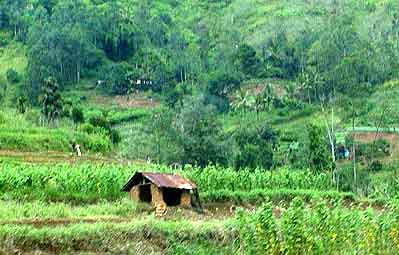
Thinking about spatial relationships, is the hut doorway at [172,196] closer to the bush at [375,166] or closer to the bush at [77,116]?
the bush at [77,116]

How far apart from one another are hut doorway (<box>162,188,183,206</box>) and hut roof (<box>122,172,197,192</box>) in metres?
0.41

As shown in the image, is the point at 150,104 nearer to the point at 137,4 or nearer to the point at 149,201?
the point at 137,4

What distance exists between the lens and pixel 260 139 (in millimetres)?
54094

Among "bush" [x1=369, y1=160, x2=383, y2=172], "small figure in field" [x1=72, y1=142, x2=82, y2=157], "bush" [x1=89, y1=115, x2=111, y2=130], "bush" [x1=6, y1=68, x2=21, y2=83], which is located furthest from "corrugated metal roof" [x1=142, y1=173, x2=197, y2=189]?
"bush" [x1=6, y1=68, x2=21, y2=83]

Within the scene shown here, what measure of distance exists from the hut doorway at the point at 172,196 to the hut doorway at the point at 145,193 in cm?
55

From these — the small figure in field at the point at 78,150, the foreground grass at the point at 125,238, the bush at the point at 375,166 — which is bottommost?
the bush at the point at 375,166

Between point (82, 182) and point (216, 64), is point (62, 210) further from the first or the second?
point (216, 64)

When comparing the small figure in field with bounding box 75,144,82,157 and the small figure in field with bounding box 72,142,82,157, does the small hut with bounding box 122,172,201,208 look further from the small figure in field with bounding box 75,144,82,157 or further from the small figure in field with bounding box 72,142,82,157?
the small figure in field with bounding box 72,142,82,157

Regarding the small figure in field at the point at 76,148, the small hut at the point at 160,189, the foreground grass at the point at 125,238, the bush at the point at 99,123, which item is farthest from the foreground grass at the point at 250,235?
the bush at the point at 99,123

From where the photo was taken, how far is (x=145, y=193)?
28312 millimetres

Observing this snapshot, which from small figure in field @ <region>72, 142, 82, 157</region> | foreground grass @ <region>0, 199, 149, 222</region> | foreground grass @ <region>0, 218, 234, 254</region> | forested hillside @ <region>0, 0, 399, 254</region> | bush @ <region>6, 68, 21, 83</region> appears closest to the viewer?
foreground grass @ <region>0, 218, 234, 254</region>

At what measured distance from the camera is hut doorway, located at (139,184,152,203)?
28.1m

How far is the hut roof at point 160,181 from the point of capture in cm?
2757

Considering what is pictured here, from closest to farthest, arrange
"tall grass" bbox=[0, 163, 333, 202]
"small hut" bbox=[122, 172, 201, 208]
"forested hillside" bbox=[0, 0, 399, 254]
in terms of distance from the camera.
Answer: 1. "forested hillside" bbox=[0, 0, 399, 254]
2. "tall grass" bbox=[0, 163, 333, 202]
3. "small hut" bbox=[122, 172, 201, 208]
